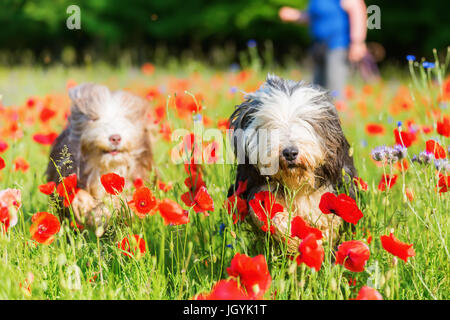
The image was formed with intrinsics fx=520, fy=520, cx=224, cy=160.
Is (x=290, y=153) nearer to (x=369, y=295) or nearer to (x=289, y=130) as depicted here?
(x=289, y=130)

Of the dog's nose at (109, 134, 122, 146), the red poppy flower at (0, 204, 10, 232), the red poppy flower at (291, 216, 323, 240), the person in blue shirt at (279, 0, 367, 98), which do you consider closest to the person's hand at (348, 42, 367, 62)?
the person in blue shirt at (279, 0, 367, 98)

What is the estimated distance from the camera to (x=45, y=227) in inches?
87.8

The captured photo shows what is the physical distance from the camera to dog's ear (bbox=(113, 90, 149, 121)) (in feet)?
11.8

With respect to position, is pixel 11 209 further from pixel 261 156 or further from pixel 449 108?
pixel 449 108

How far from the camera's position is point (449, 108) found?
4.62 meters

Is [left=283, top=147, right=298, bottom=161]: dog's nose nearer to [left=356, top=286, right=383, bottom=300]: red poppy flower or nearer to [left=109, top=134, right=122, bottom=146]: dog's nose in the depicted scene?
[left=356, top=286, right=383, bottom=300]: red poppy flower

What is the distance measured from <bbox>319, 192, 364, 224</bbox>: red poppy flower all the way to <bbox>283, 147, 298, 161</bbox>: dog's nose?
0.36 metres

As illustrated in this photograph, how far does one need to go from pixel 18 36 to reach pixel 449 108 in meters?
20.6

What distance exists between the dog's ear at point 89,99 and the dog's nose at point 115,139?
283 mm

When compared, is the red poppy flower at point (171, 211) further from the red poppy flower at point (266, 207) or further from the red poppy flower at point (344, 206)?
the red poppy flower at point (344, 206)

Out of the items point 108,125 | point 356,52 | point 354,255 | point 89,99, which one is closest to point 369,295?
point 354,255

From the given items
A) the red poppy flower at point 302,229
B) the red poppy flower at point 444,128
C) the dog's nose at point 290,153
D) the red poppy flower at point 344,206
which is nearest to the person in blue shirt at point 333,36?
the red poppy flower at point 444,128

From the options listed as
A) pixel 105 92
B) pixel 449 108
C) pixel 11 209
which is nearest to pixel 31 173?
pixel 105 92

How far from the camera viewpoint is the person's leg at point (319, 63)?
22.7 ft
